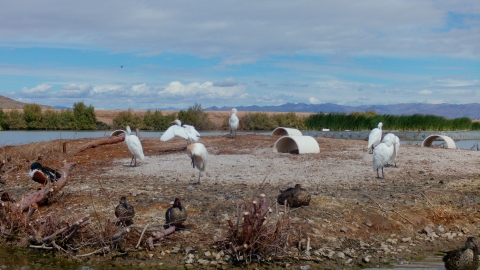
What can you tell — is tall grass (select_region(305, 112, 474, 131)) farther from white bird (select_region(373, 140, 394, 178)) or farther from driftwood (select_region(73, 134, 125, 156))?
white bird (select_region(373, 140, 394, 178))

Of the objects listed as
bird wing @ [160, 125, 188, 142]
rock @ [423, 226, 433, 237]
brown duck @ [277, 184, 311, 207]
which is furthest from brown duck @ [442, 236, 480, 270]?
bird wing @ [160, 125, 188, 142]

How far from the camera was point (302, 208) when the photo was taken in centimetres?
859

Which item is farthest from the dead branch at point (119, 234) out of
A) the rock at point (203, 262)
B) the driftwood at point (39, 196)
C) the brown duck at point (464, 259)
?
the brown duck at point (464, 259)

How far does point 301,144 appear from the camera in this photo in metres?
15.4

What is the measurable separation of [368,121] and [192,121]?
37.7 ft

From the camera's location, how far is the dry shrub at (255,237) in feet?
22.6

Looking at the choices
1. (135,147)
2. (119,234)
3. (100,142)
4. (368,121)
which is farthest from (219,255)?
(368,121)

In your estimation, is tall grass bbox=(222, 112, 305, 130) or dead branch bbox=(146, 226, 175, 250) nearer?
dead branch bbox=(146, 226, 175, 250)

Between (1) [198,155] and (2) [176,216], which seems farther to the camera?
(1) [198,155]

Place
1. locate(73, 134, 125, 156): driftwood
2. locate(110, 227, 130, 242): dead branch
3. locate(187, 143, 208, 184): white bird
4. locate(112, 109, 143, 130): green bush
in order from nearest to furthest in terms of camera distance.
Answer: locate(110, 227, 130, 242): dead branch, locate(187, 143, 208, 184): white bird, locate(73, 134, 125, 156): driftwood, locate(112, 109, 143, 130): green bush

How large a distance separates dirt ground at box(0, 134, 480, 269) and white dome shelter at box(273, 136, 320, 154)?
64 cm

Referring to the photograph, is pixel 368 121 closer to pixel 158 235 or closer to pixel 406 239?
pixel 406 239

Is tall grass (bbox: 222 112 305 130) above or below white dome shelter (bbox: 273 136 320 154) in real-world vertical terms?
above

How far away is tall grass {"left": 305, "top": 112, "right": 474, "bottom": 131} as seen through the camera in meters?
32.9
